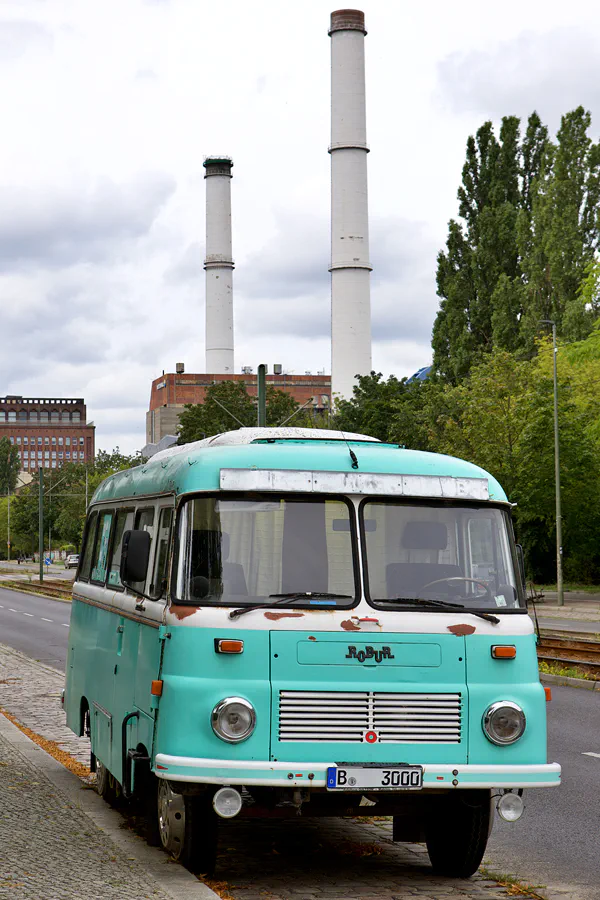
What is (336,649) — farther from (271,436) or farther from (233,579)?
(271,436)

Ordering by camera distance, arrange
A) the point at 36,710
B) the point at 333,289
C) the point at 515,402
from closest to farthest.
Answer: the point at 36,710, the point at 515,402, the point at 333,289

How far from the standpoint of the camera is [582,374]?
5797 cm

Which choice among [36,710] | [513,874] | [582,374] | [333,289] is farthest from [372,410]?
[513,874]

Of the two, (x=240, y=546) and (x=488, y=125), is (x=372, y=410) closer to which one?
(x=488, y=125)

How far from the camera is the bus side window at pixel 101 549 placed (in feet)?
32.7

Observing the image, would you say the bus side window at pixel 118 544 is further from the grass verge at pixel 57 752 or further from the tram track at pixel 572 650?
the tram track at pixel 572 650

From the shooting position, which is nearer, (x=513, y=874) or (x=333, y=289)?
(x=513, y=874)

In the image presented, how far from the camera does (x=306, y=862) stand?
25.9ft

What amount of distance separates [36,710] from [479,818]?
947 centimetres

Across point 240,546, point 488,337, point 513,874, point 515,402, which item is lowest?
point 513,874

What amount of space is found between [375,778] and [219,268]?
9808 cm

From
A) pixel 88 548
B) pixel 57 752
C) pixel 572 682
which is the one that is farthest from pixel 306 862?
pixel 572 682

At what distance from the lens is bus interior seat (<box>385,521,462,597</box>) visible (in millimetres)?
7055

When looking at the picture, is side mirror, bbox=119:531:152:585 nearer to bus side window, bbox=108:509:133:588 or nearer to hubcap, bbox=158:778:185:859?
hubcap, bbox=158:778:185:859
